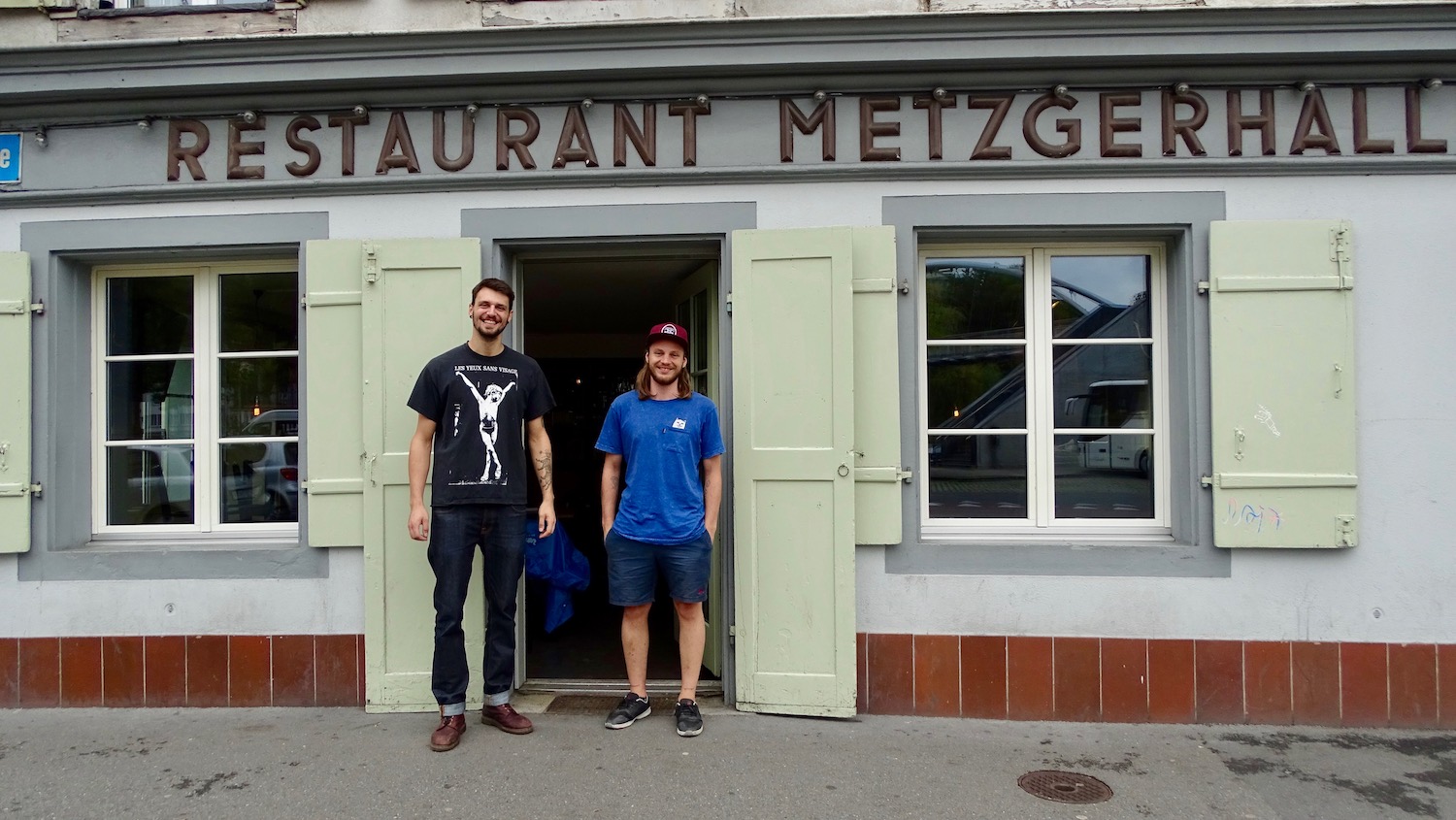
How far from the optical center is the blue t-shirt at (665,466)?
3.70 m

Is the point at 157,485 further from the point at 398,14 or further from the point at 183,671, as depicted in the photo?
the point at 398,14

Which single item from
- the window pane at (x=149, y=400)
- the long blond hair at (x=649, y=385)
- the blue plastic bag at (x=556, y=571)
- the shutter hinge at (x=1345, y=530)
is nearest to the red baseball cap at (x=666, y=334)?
the long blond hair at (x=649, y=385)

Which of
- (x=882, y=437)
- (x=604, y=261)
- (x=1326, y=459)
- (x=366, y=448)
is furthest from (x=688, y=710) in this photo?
(x=1326, y=459)

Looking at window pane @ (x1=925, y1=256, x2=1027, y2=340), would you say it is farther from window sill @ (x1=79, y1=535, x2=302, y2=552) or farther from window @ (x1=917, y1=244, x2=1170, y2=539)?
window sill @ (x1=79, y1=535, x2=302, y2=552)

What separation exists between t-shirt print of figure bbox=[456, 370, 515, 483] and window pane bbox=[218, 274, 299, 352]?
1.39m

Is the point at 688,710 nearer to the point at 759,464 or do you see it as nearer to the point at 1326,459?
the point at 759,464

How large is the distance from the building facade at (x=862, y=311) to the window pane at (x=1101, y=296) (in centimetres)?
2

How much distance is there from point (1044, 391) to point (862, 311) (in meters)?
1.05

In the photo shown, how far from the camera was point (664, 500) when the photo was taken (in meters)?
3.70

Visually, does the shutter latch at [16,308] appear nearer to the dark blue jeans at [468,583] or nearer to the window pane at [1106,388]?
the dark blue jeans at [468,583]

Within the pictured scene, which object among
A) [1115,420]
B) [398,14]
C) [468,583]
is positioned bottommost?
[468,583]

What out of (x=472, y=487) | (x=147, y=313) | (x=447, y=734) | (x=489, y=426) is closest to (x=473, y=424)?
(x=489, y=426)

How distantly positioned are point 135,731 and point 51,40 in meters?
3.41

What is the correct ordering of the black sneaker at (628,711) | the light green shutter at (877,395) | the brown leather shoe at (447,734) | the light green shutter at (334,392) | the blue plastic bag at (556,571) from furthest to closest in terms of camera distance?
the blue plastic bag at (556,571)
the light green shutter at (334,392)
the light green shutter at (877,395)
the black sneaker at (628,711)
the brown leather shoe at (447,734)
